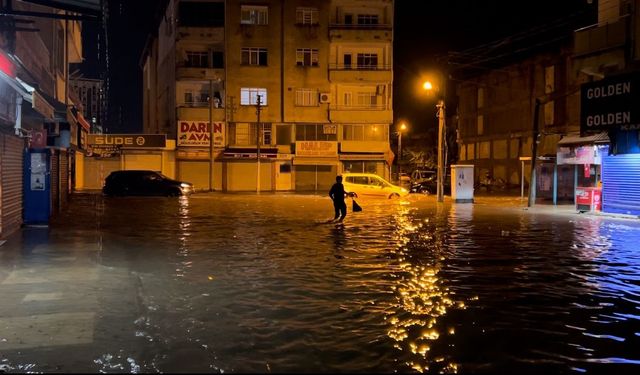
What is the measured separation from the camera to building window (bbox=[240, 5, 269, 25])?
51.7m

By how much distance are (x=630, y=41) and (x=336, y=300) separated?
1921cm

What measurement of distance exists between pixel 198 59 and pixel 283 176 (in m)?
11.6

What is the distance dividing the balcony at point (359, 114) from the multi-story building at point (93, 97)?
3227 cm

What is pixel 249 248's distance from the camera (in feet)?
46.6

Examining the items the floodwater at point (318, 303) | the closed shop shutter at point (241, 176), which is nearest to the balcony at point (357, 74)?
the closed shop shutter at point (241, 176)

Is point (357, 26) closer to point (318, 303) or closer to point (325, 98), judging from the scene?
point (325, 98)

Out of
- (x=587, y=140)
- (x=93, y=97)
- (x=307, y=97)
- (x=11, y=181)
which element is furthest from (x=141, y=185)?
(x=93, y=97)

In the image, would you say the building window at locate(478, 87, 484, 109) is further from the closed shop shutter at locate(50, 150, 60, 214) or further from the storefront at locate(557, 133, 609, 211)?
the closed shop shutter at locate(50, 150, 60, 214)

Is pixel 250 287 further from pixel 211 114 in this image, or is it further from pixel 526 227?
pixel 211 114

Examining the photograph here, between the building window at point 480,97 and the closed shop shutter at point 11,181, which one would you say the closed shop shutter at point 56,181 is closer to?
the closed shop shutter at point 11,181

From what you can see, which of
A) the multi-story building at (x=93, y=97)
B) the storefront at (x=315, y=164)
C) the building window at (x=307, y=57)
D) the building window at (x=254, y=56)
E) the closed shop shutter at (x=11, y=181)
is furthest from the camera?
the multi-story building at (x=93, y=97)

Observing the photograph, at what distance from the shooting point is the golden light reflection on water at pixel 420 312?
6.02 metres

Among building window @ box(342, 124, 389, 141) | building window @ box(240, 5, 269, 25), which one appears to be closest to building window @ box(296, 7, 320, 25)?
building window @ box(240, 5, 269, 25)

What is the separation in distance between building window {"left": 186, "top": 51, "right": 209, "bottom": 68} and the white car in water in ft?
65.1
